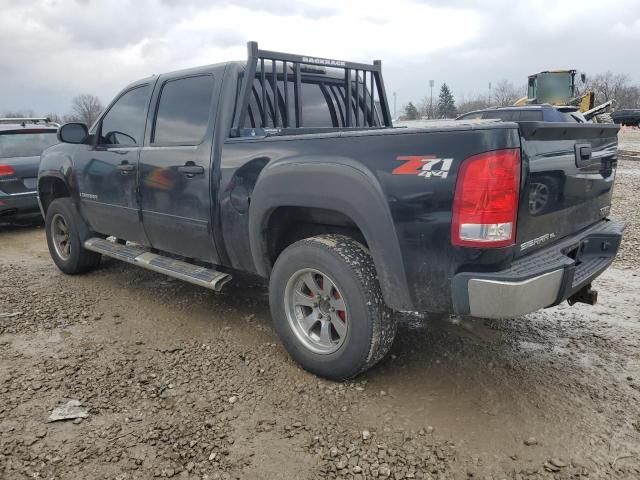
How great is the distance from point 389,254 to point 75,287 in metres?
3.81

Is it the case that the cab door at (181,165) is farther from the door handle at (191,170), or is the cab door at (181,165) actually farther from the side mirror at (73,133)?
the side mirror at (73,133)

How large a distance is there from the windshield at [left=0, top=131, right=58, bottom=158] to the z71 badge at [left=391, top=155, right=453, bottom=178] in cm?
767

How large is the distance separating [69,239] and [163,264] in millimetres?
1914

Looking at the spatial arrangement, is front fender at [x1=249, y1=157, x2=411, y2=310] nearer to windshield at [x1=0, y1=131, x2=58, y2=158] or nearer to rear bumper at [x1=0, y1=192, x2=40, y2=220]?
rear bumper at [x1=0, y1=192, x2=40, y2=220]

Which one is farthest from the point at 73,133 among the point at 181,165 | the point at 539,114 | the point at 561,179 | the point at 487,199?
the point at 539,114

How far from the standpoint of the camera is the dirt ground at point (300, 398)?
2.50 metres

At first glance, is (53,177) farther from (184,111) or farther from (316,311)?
(316,311)

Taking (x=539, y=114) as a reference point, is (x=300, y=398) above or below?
below

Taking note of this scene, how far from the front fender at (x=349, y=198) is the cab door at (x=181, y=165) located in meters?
0.73

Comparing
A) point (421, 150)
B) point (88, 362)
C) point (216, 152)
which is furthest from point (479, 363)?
point (88, 362)

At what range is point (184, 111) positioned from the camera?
4141 mm

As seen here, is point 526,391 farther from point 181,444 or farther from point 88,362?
point 88,362

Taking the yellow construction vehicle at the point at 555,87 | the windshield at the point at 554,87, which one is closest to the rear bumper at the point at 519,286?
the yellow construction vehicle at the point at 555,87

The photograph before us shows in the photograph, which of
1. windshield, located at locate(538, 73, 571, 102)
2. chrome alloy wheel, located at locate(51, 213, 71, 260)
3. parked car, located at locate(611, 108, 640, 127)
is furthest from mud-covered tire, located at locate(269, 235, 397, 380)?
parked car, located at locate(611, 108, 640, 127)
